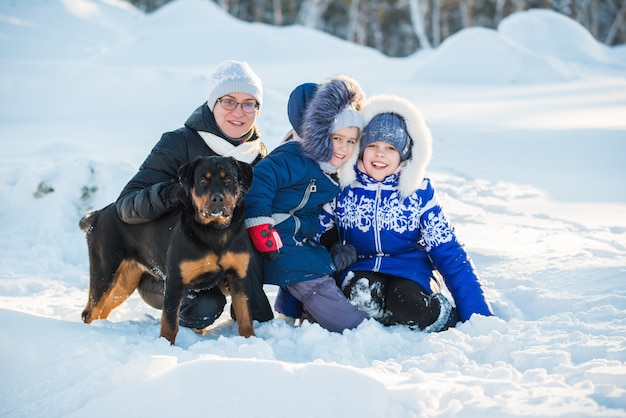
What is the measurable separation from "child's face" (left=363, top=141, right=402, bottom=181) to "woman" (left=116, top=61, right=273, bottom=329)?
31.9 inches

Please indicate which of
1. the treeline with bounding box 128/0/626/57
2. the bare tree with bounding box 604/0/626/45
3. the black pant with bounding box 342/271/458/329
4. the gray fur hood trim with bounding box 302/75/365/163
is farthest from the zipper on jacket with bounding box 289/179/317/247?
the bare tree with bounding box 604/0/626/45

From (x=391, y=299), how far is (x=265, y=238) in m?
0.97

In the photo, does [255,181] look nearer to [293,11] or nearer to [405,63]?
[405,63]

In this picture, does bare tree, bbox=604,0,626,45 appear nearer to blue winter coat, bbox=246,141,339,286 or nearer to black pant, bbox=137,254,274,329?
blue winter coat, bbox=246,141,339,286

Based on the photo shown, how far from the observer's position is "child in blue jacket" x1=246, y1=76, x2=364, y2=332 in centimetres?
376

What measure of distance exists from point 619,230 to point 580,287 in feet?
5.11

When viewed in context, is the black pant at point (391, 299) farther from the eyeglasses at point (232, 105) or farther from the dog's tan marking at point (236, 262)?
the eyeglasses at point (232, 105)

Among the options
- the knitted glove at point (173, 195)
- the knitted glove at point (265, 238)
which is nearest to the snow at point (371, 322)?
the knitted glove at point (265, 238)

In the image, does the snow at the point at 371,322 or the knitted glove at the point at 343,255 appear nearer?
the snow at the point at 371,322

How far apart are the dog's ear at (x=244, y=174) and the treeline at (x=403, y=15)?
26774mm

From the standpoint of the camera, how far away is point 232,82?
3869 mm

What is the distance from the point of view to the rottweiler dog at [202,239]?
322cm

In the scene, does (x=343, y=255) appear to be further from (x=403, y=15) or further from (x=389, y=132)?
(x=403, y=15)

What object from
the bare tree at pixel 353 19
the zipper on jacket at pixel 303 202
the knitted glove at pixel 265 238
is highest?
the bare tree at pixel 353 19
